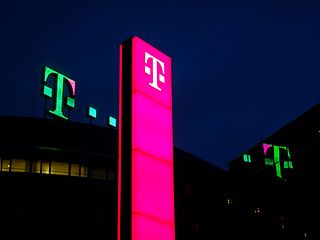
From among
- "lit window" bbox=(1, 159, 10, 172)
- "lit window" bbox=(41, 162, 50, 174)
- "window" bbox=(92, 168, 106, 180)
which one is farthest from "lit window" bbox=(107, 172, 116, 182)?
"lit window" bbox=(1, 159, 10, 172)

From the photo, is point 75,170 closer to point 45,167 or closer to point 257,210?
point 45,167

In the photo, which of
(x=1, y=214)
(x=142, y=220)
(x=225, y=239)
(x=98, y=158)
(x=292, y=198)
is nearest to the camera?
(x=142, y=220)

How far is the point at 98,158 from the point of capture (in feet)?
155

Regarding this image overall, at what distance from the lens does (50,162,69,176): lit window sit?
46156 mm

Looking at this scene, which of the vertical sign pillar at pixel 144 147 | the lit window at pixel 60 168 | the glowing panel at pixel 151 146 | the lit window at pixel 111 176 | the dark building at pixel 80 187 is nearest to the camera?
the vertical sign pillar at pixel 144 147

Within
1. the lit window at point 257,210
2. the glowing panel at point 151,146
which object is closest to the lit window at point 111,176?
the lit window at point 257,210

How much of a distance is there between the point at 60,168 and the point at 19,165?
3.07 meters

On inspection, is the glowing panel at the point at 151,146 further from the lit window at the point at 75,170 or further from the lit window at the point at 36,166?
the lit window at the point at 75,170

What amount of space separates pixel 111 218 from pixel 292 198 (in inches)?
1400

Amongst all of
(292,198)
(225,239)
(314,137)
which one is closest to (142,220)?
(225,239)

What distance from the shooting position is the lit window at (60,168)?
46156 millimetres

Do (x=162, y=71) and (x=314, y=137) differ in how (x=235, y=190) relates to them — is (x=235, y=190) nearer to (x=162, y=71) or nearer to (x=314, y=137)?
(x=314, y=137)

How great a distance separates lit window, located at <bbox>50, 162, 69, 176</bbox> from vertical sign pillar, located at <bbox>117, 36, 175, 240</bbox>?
1158 inches

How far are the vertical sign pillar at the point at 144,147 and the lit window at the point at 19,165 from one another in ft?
96.7
